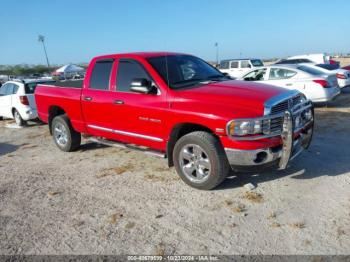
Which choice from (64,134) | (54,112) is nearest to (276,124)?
(64,134)

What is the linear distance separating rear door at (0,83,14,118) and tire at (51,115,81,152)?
4.76 metres

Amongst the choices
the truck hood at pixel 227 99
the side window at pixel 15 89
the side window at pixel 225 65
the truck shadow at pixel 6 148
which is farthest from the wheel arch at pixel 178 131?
the side window at pixel 225 65

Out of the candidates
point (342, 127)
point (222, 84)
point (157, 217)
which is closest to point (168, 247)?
point (157, 217)

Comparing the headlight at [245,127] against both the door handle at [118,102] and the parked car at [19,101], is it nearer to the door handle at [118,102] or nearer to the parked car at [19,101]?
the door handle at [118,102]

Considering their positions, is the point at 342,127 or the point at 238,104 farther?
the point at 342,127

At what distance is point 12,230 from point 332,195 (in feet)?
13.2

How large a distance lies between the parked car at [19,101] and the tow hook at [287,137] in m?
8.43

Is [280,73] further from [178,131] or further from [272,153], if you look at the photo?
[272,153]

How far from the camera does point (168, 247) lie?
135 inches

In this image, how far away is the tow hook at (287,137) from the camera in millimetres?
4227

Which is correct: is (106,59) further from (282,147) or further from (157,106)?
(282,147)

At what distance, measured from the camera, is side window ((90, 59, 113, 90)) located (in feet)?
19.4

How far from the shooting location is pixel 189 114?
4574 mm

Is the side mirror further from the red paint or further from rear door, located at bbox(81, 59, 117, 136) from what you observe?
rear door, located at bbox(81, 59, 117, 136)
